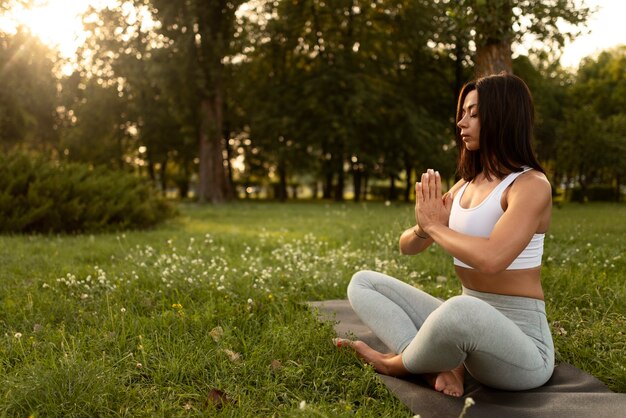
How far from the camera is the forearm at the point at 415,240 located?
3.44 metres

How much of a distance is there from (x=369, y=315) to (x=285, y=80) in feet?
88.2

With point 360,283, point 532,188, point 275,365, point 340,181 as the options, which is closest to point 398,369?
point 360,283

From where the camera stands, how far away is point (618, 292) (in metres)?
4.68

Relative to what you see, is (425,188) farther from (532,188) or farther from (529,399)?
(529,399)

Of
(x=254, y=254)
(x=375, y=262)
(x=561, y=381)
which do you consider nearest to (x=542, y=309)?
(x=561, y=381)

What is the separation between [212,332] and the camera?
3.88 metres

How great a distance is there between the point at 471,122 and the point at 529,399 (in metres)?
1.62

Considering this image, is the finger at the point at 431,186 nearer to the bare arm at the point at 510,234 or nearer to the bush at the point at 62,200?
the bare arm at the point at 510,234

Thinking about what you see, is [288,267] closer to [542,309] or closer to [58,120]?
[542,309]

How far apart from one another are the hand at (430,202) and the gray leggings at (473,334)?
48 centimetres

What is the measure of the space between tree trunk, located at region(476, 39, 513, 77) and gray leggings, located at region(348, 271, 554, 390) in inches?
272

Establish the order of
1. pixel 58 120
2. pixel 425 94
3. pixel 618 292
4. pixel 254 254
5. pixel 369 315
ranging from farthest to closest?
1. pixel 58 120
2. pixel 425 94
3. pixel 254 254
4. pixel 618 292
5. pixel 369 315

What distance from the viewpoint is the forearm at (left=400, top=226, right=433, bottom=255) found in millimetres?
3438

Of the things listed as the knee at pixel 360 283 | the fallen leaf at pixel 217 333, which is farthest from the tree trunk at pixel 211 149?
the knee at pixel 360 283
